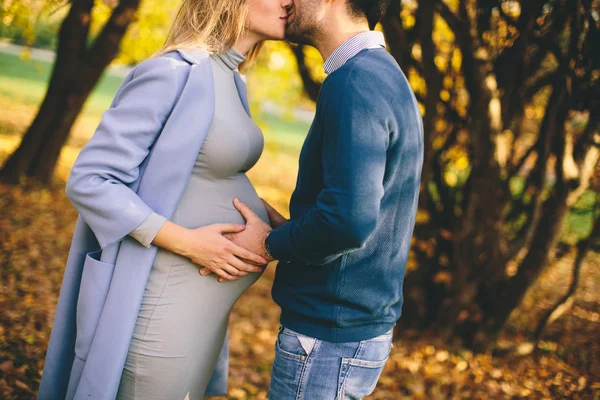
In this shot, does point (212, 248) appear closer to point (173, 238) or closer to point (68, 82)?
point (173, 238)

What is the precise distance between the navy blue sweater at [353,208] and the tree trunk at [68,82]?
20.2ft

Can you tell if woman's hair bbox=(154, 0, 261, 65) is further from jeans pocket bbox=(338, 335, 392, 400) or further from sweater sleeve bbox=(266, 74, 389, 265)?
jeans pocket bbox=(338, 335, 392, 400)

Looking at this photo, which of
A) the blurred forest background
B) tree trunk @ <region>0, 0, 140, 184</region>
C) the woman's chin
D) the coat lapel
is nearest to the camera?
the coat lapel

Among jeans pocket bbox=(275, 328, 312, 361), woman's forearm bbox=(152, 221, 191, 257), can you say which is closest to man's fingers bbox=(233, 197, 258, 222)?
woman's forearm bbox=(152, 221, 191, 257)

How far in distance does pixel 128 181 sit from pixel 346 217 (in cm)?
80

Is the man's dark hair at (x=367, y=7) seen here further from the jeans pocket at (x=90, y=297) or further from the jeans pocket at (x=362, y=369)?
the jeans pocket at (x=90, y=297)

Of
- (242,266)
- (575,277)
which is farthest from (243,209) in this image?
(575,277)

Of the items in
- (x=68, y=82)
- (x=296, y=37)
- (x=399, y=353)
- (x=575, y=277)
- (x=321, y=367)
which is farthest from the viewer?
(x=68, y=82)

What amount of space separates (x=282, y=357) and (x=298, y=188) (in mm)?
584

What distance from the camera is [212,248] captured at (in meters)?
1.88

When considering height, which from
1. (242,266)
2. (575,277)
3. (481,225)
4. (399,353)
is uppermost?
(242,266)

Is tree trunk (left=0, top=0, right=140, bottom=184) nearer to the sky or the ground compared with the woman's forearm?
nearer to the ground

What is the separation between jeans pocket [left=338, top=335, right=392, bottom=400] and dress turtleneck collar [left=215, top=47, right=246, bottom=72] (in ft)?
3.86

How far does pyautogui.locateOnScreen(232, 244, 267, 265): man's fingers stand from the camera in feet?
6.33
